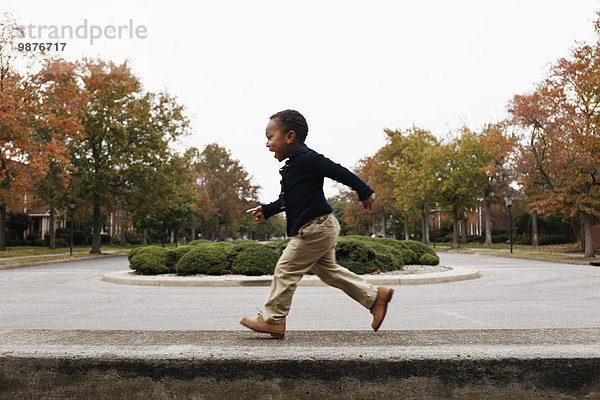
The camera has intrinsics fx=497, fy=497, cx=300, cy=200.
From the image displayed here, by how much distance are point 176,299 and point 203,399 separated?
7.37m

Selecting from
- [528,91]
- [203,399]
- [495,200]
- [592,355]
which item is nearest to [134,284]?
[203,399]

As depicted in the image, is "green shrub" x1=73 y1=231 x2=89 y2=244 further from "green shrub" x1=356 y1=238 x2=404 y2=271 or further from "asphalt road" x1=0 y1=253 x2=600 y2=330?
"green shrub" x1=356 y1=238 x2=404 y2=271

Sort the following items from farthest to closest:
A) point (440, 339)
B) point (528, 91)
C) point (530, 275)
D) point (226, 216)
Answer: point (226, 216) → point (528, 91) → point (530, 275) → point (440, 339)

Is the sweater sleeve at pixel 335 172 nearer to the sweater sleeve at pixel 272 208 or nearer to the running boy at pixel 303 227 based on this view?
the running boy at pixel 303 227

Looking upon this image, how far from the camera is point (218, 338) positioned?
317 cm

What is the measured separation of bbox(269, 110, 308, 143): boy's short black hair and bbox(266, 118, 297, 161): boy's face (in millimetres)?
30

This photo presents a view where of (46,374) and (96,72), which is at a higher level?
(96,72)

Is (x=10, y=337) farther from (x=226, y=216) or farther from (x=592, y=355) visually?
(x=226, y=216)

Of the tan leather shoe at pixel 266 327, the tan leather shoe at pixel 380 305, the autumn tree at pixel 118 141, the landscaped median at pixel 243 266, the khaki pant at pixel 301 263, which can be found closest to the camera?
the tan leather shoe at pixel 266 327

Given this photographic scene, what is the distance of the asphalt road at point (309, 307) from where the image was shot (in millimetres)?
6660

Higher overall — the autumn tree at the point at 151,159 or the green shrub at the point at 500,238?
the autumn tree at the point at 151,159

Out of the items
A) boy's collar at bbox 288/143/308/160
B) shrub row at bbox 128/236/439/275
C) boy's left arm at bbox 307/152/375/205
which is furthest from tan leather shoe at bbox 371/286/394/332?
shrub row at bbox 128/236/439/275

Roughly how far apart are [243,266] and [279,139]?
1006cm

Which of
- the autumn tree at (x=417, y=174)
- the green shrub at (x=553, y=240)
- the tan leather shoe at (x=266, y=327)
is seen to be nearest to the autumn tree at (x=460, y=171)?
the autumn tree at (x=417, y=174)
